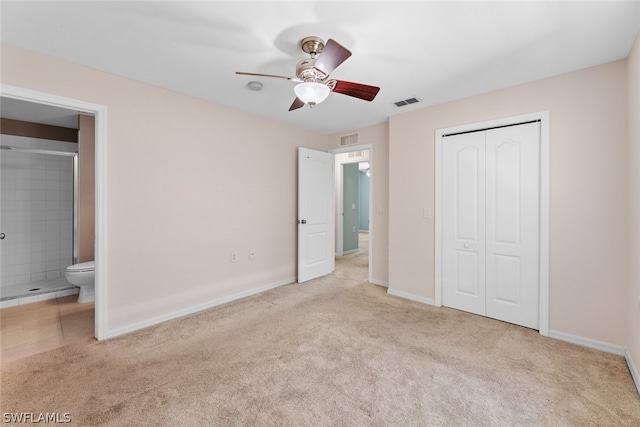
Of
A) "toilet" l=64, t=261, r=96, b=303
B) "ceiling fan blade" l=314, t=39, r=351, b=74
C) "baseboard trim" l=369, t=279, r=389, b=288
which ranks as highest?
"ceiling fan blade" l=314, t=39, r=351, b=74

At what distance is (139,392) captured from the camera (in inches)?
72.8

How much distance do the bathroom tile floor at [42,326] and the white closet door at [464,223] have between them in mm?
3829

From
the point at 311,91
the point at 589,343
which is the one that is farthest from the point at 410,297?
the point at 311,91

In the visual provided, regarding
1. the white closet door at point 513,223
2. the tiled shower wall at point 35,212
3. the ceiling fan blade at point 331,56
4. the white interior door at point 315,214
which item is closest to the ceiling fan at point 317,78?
the ceiling fan blade at point 331,56

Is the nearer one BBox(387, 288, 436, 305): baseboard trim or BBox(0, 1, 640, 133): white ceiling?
BBox(0, 1, 640, 133): white ceiling

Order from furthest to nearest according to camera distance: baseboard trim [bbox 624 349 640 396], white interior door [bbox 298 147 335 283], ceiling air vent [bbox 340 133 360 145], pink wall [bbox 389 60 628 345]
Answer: ceiling air vent [bbox 340 133 360 145] < white interior door [bbox 298 147 335 283] < pink wall [bbox 389 60 628 345] < baseboard trim [bbox 624 349 640 396]

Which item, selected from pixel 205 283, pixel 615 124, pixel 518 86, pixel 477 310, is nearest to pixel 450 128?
pixel 518 86

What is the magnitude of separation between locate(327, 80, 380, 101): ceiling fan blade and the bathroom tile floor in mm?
3153

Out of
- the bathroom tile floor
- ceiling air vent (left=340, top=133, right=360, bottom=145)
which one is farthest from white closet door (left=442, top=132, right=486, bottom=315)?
the bathroom tile floor

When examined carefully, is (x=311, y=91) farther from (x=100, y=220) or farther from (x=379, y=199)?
(x=379, y=199)

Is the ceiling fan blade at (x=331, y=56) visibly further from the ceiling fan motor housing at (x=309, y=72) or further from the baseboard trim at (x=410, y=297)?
the baseboard trim at (x=410, y=297)

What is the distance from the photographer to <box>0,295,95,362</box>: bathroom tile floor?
2.41 meters

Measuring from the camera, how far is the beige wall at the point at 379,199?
13.6 feet

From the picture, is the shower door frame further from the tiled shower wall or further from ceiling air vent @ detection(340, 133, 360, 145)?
ceiling air vent @ detection(340, 133, 360, 145)
